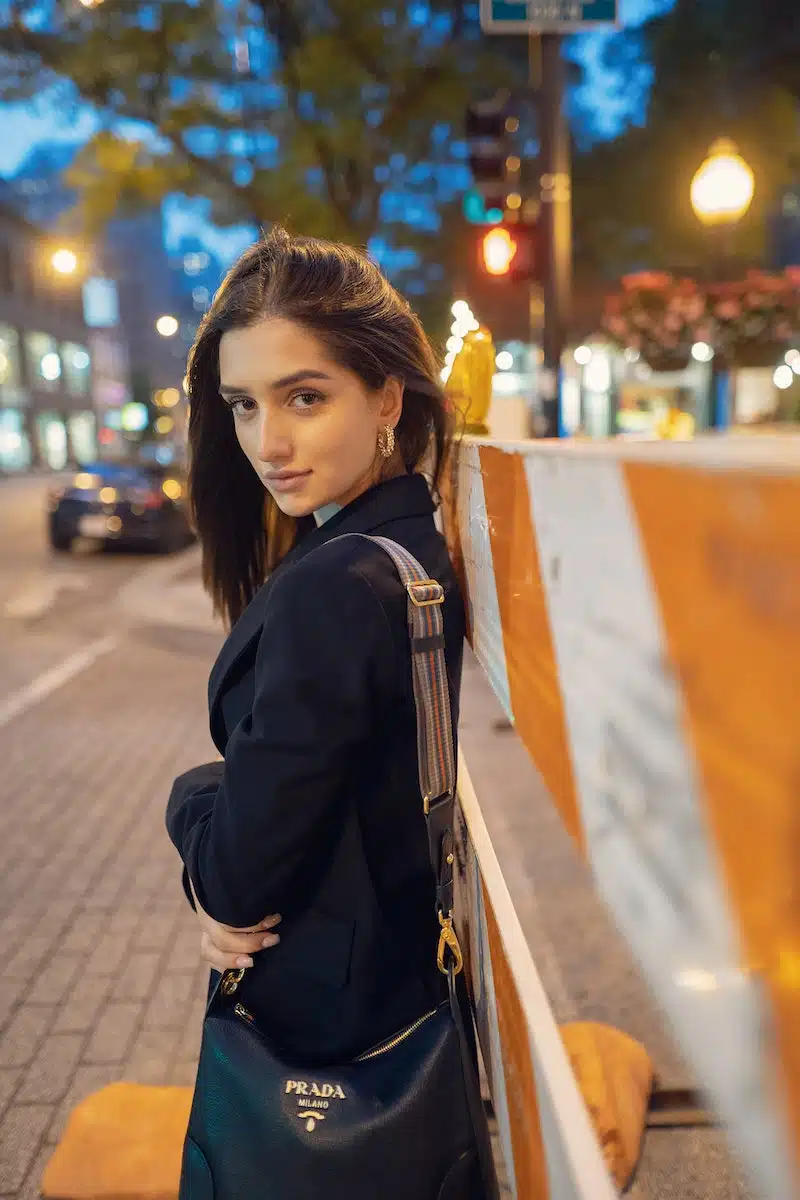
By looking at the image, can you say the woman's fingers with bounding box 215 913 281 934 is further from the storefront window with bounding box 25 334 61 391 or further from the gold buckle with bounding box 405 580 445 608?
the storefront window with bounding box 25 334 61 391

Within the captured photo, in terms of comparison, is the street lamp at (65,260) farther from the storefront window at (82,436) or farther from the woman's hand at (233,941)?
the storefront window at (82,436)

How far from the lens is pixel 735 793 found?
1.80ft

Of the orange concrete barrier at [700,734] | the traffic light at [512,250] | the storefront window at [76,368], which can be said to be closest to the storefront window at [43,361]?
the storefront window at [76,368]

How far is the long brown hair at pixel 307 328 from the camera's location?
4.62ft

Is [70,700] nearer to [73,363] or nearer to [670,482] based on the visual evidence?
[670,482]

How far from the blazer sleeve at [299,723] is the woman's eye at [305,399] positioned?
0.36m

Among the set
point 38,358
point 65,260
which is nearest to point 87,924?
point 65,260

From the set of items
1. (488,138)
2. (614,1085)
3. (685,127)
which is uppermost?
(685,127)

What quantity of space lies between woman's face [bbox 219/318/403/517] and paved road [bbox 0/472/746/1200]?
1.79 metres

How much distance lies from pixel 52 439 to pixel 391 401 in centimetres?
5261

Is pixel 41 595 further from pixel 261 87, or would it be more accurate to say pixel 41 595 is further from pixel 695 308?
pixel 695 308

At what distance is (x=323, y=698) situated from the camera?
1.12 m

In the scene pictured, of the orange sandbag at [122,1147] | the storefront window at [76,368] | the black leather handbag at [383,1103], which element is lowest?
the orange sandbag at [122,1147]

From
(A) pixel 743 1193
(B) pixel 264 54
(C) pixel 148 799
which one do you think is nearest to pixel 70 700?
(C) pixel 148 799
